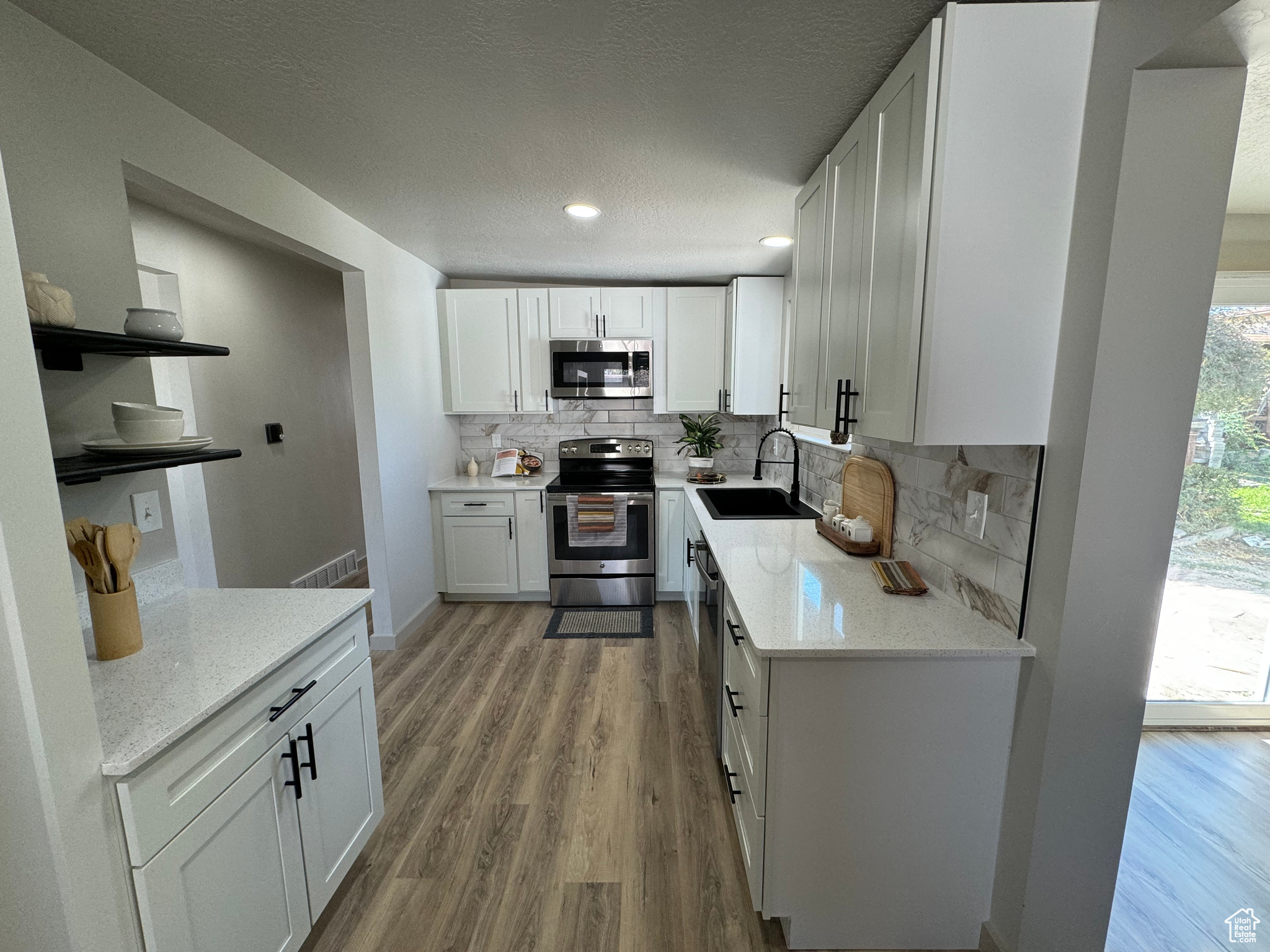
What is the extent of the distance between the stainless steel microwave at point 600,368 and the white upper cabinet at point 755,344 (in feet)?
1.98

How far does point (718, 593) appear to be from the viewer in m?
1.92

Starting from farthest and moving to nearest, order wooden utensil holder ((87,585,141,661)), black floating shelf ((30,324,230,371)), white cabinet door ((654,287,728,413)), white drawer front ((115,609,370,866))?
white cabinet door ((654,287,728,413)) → wooden utensil holder ((87,585,141,661)) → black floating shelf ((30,324,230,371)) → white drawer front ((115,609,370,866))

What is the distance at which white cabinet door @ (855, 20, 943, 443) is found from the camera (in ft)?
3.65

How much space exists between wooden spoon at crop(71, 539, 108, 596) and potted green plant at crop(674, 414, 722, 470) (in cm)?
304

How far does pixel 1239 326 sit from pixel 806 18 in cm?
218

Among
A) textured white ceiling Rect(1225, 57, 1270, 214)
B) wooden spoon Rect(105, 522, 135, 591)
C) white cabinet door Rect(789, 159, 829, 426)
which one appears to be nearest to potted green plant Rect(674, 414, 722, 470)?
white cabinet door Rect(789, 159, 829, 426)

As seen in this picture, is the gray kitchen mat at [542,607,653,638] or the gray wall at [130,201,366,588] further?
the gray kitchen mat at [542,607,653,638]

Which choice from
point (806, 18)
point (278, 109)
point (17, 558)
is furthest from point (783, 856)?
point (278, 109)

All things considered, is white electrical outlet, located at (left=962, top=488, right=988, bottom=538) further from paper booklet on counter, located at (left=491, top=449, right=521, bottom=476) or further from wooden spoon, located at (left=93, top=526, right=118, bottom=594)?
paper booklet on counter, located at (left=491, top=449, right=521, bottom=476)

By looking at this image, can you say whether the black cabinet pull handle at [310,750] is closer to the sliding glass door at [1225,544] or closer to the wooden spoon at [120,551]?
the wooden spoon at [120,551]

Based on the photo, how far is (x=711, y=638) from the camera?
2107 mm

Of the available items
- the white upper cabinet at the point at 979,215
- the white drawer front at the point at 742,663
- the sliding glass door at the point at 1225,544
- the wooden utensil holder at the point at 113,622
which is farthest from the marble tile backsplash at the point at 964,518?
the wooden utensil holder at the point at 113,622

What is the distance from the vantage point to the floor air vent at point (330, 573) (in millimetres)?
3639

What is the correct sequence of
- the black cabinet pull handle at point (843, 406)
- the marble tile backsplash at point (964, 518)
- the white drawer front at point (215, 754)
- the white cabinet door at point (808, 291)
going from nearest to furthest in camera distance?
the white drawer front at point (215, 754) < the marble tile backsplash at point (964, 518) < the black cabinet pull handle at point (843, 406) < the white cabinet door at point (808, 291)
